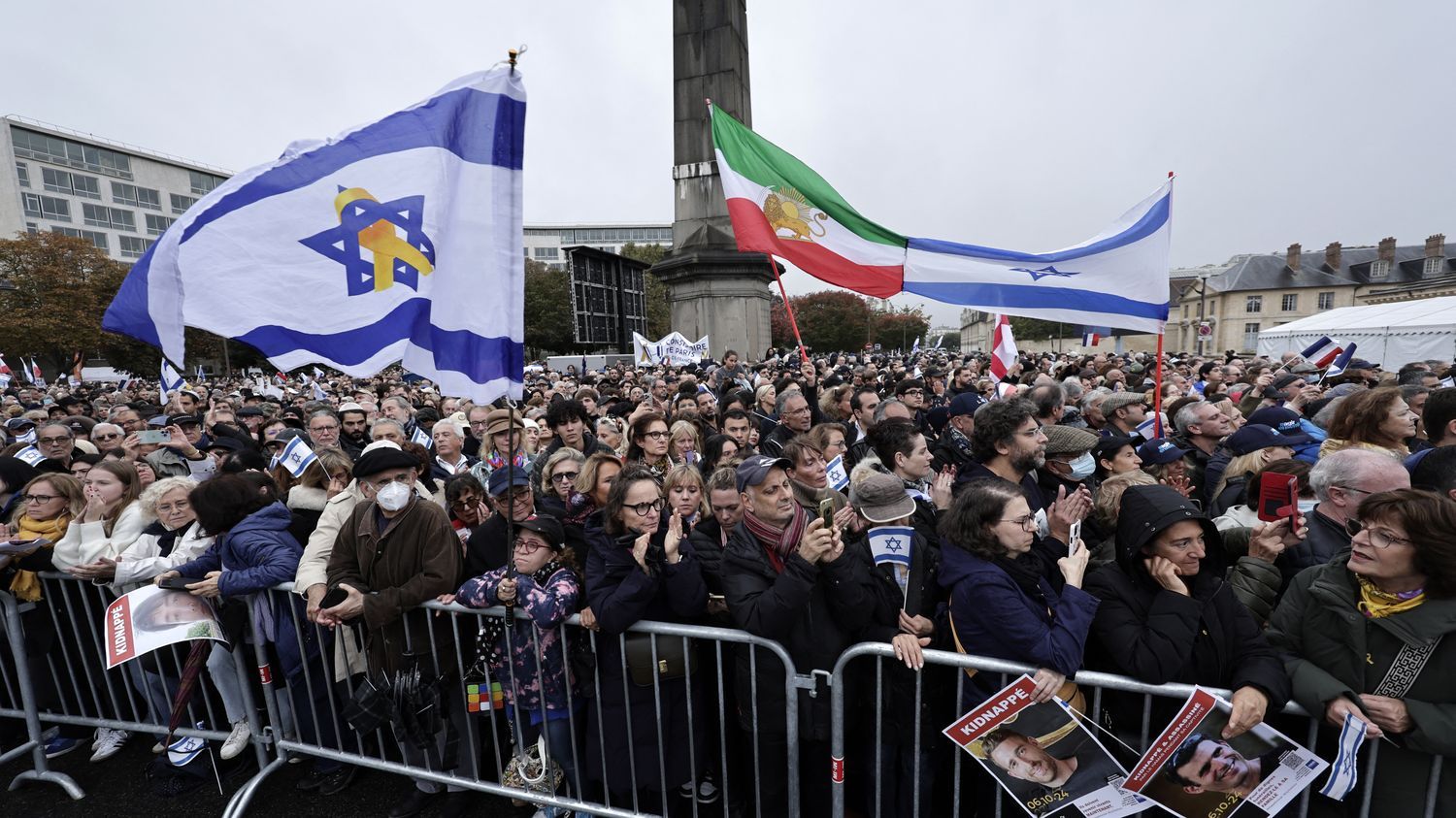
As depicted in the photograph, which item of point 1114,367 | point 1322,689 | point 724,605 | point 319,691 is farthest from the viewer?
point 1114,367

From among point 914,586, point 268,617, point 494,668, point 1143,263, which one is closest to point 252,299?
point 268,617

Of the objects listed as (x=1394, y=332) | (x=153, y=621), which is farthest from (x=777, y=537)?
(x=1394, y=332)

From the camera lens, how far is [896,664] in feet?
9.28

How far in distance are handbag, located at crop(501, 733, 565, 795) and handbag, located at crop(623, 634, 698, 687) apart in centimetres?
70

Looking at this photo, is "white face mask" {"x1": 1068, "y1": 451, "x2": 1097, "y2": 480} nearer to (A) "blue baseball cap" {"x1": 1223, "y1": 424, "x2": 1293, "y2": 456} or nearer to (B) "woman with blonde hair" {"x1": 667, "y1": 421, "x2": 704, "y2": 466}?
(A) "blue baseball cap" {"x1": 1223, "y1": 424, "x2": 1293, "y2": 456}

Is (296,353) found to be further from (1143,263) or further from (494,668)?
(1143,263)

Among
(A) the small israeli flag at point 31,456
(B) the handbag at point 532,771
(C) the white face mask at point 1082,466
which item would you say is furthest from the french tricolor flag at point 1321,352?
(A) the small israeli flag at point 31,456

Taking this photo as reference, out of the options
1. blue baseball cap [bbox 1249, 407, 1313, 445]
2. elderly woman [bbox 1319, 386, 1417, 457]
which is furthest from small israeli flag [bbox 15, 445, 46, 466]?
blue baseball cap [bbox 1249, 407, 1313, 445]

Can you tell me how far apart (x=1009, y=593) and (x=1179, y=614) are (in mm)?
592

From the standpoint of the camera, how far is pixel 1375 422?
143 inches

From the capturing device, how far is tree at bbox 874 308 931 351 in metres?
85.8

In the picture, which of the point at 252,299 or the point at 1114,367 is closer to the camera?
the point at 252,299

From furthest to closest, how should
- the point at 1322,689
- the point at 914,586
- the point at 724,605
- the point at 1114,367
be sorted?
the point at 1114,367 → the point at 724,605 → the point at 914,586 → the point at 1322,689

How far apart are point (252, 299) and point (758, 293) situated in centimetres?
1545
